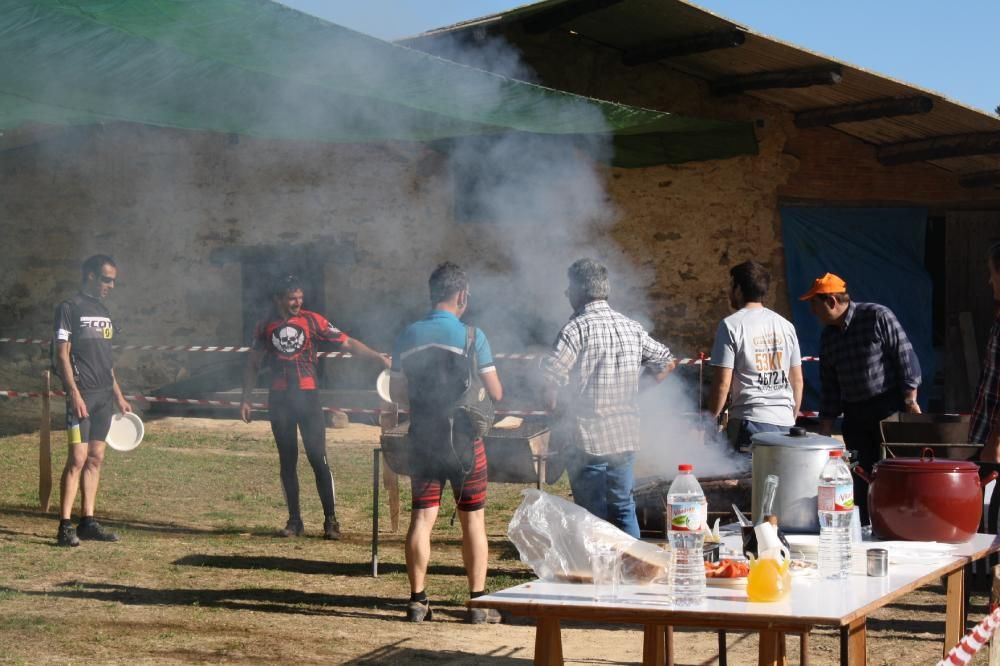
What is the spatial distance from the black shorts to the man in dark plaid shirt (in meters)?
4.86

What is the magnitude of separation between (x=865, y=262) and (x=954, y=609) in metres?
8.62

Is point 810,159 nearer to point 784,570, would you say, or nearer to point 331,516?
point 331,516

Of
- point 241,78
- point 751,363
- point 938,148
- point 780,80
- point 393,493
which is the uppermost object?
point 780,80

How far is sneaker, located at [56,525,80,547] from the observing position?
6.87 m

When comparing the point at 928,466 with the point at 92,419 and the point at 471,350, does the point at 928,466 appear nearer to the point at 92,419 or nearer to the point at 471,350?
the point at 471,350

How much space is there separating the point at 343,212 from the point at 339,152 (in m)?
0.62

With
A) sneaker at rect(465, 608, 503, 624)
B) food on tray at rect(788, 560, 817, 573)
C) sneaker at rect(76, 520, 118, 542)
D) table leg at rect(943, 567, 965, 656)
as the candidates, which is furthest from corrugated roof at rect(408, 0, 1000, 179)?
food on tray at rect(788, 560, 817, 573)

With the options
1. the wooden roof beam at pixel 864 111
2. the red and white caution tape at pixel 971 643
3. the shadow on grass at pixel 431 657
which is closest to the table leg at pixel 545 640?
the red and white caution tape at pixel 971 643

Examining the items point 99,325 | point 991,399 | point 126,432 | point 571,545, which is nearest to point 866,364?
point 991,399

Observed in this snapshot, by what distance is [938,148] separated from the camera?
36.6 ft

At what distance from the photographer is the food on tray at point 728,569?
3098 millimetres

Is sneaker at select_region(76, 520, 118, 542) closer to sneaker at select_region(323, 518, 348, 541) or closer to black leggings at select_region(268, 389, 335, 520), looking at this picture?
black leggings at select_region(268, 389, 335, 520)

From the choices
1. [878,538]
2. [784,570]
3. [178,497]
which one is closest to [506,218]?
[178,497]

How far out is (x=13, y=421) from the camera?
41.1 feet
